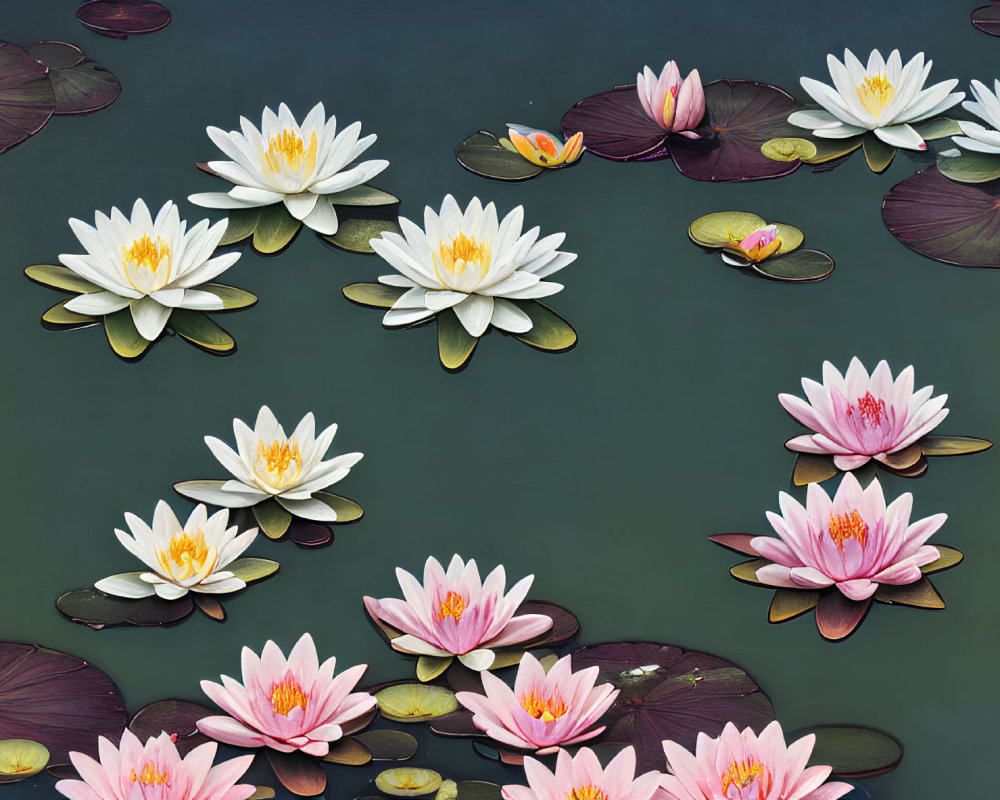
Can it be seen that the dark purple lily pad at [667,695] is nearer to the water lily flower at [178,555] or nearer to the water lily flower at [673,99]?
the water lily flower at [178,555]

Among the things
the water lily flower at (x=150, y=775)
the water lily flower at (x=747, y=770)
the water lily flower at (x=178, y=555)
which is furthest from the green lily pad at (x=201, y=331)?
the water lily flower at (x=747, y=770)

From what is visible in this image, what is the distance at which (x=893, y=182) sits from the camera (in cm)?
186

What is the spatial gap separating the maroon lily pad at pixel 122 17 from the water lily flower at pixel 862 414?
1.53m

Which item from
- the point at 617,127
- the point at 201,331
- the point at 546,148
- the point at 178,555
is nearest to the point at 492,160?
the point at 546,148

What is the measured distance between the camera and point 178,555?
134 cm

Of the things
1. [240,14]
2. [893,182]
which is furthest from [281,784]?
[240,14]

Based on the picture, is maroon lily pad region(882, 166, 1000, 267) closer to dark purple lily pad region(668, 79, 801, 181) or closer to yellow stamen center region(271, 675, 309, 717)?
dark purple lily pad region(668, 79, 801, 181)

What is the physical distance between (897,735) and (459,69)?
1.45 metres

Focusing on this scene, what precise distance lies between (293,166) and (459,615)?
902 millimetres

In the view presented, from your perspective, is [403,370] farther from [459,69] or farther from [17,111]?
[17,111]

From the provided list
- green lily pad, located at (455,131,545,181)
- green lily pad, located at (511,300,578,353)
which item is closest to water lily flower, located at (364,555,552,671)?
green lily pad, located at (511,300,578,353)

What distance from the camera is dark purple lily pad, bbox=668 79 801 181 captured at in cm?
189

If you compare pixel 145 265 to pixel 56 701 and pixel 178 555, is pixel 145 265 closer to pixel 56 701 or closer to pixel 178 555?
pixel 178 555

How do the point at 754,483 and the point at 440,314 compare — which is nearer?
the point at 754,483
